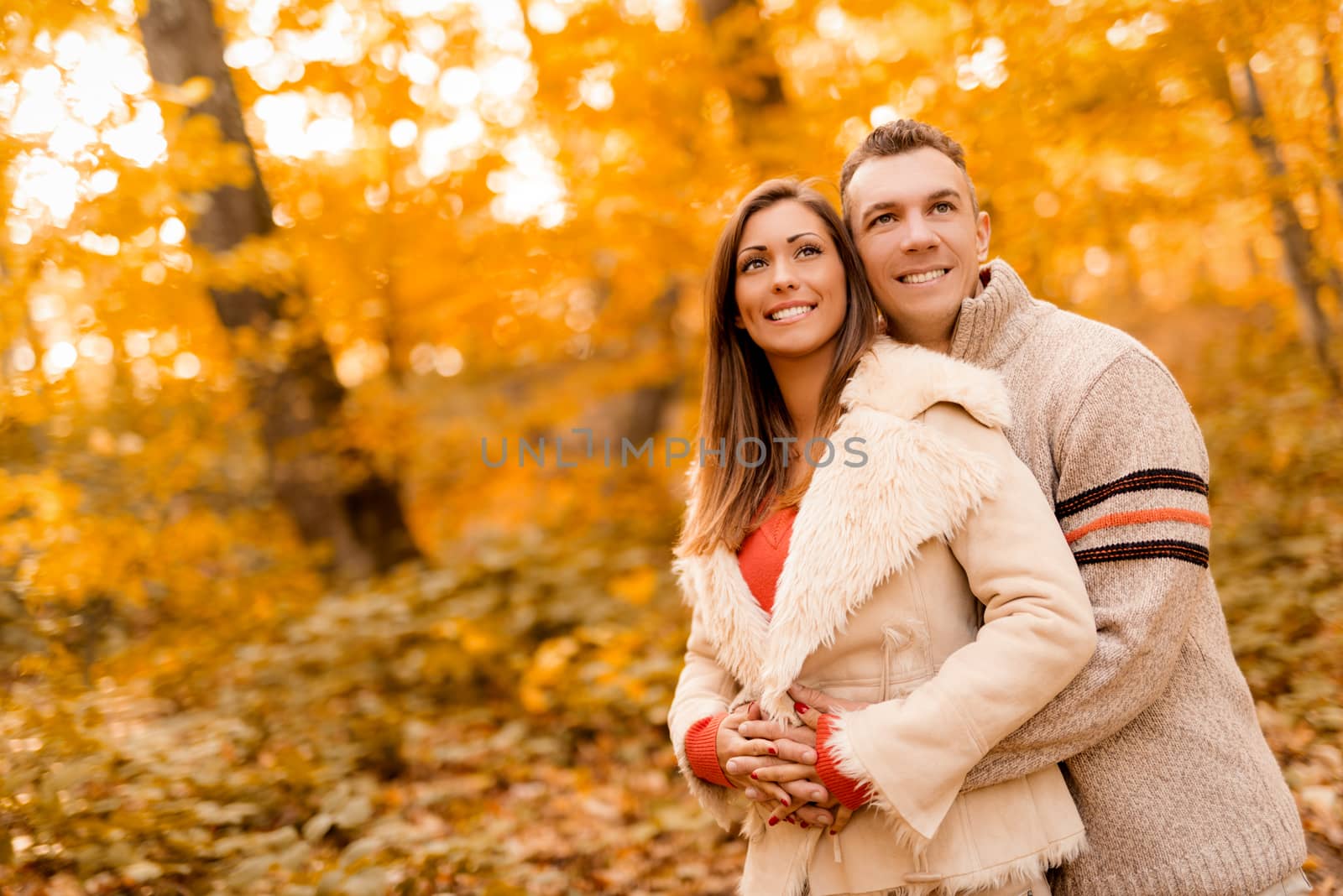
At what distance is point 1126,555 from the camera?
71.1 inches

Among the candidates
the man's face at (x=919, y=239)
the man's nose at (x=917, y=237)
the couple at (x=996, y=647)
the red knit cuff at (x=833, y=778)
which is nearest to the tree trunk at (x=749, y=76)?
the man's face at (x=919, y=239)

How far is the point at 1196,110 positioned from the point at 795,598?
4.74 meters

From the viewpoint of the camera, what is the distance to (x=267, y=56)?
6.47 meters

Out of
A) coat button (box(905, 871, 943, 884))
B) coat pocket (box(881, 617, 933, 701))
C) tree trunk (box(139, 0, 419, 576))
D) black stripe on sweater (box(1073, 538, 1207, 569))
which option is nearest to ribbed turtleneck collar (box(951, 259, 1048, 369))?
black stripe on sweater (box(1073, 538, 1207, 569))

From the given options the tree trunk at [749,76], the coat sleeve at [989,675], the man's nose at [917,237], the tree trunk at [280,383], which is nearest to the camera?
the coat sleeve at [989,675]

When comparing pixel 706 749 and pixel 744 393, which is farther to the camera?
pixel 744 393

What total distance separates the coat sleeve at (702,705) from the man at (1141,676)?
281 mm

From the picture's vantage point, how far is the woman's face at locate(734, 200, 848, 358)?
2219 mm

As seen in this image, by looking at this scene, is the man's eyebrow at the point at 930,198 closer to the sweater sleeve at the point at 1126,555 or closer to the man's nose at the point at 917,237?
the man's nose at the point at 917,237

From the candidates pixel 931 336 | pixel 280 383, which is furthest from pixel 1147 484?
pixel 280 383

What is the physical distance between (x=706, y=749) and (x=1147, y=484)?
1096 millimetres

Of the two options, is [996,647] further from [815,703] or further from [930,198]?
[930,198]

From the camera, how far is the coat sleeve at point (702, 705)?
2.25 metres

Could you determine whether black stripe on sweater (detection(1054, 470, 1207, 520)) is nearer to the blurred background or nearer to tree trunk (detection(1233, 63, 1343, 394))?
the blurred background
